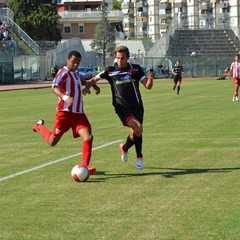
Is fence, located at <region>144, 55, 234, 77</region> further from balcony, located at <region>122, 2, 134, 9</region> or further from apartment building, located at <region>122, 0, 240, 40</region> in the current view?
balcony, located at <region>122, 2, 134, 9</region>

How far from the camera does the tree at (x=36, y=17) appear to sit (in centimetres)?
10412

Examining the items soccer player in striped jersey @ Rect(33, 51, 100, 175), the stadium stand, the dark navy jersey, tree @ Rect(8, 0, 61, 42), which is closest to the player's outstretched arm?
soccer player in striped jersey @ Rect(33, 51, 100, 175)

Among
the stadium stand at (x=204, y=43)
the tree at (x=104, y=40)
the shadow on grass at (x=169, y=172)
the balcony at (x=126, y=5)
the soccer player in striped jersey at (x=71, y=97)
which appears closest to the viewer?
the shadow on grass at (x=169, y=172)

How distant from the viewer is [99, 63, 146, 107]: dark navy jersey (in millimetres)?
12539

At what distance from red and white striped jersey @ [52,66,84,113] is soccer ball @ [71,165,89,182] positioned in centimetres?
127

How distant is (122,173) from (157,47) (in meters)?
84.6

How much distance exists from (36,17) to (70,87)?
93.5m

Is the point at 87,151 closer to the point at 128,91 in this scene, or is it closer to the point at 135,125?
the point at 135,125

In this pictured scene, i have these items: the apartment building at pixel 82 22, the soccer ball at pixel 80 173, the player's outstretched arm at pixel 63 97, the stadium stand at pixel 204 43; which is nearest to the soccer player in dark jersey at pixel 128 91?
the player's outstretched arm at pixel 63 97

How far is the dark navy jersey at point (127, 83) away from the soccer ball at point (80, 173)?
1.87 meters

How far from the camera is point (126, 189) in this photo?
33.9 feet

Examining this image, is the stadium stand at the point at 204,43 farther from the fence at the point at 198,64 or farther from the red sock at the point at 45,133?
the red sock at the point at 45,133

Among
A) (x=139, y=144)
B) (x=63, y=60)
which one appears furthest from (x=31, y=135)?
(x=63, y=60)

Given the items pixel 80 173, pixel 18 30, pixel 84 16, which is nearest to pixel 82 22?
pixel 84 16
